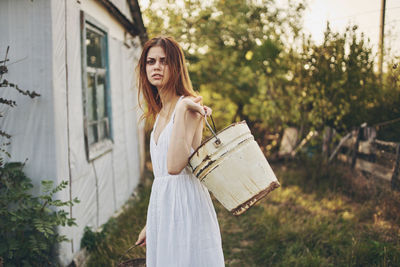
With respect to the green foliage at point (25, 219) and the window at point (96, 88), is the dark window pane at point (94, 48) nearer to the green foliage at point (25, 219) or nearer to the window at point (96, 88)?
the window at point (96, 88)

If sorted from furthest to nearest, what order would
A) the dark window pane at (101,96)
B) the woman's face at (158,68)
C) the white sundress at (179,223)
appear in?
the dark window pane at (101,96)
the woman's face at (158,68)
the white sundress at (179,223)

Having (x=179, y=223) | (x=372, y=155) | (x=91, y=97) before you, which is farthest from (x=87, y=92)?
(x=372, y=155)

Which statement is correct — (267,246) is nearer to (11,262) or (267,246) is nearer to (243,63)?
(11,262)

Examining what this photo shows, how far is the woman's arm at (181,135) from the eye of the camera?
1.64 meters

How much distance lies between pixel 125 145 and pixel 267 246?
274cm

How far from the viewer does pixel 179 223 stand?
1.78 metres

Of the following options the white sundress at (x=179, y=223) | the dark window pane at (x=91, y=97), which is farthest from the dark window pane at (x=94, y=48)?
the white sundress at (x=179, y=223)

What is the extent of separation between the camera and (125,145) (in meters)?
5.53

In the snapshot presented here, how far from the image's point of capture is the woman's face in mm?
1940

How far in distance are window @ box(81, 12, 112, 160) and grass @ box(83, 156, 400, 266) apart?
40.3 inches

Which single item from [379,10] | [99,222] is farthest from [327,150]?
[99,222]

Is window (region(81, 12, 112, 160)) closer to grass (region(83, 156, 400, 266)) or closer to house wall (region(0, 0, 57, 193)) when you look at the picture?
house wall (region(0, 0, 57, 193))

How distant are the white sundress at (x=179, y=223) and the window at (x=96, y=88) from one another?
6.93ft

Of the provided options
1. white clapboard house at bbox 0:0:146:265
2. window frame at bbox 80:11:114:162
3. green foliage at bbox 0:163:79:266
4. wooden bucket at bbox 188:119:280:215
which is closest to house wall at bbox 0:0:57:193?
white clapboard house at bbox 0:0:146:265
